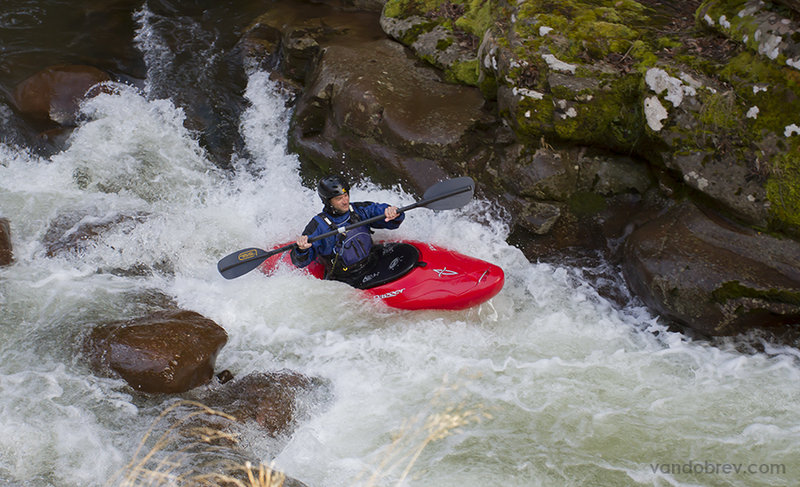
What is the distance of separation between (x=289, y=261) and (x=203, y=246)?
40.1 inches

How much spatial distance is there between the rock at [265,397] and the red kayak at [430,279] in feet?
3.24

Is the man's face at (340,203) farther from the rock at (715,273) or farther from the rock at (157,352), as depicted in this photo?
the rock at (715,273)

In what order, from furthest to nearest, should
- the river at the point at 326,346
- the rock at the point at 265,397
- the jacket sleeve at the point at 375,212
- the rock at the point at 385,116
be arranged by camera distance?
the rock at the point at 385,116, the jacket sleeve at the point at 375,212, the rock at the point at 265,397, the river at the point at 326,346

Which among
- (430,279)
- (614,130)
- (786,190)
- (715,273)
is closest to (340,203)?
(430,279)

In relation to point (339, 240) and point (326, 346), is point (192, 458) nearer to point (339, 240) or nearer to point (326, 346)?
point (326, 346)

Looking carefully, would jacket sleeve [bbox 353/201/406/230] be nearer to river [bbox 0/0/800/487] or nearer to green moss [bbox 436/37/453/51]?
river [bbox 0/0/800/487]

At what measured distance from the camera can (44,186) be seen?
6.54 m

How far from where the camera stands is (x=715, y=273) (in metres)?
4.48

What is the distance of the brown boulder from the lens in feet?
24.2

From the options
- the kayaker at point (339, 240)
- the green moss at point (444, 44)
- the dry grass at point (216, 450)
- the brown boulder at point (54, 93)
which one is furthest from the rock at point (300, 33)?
the dry grass at point (216, 450)

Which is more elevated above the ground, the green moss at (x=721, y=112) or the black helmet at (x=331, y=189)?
the green moss at (x=721, y=112)

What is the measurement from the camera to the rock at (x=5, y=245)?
5.34m

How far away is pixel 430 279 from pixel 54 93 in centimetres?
562

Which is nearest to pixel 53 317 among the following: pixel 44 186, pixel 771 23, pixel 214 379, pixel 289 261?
pixel 214 379
